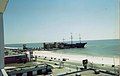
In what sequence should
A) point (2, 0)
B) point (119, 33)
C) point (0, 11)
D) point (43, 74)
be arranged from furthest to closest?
point (43, 74)
point (0, 11)
point (2, 0)
point (119, 33)

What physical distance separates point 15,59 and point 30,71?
9.36 m

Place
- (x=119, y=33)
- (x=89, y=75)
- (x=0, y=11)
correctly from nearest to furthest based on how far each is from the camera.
Answer: (x=119, y=33) → (x=0, y=11) → (x=89, y=75)

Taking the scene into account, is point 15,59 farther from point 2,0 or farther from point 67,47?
point 67,47

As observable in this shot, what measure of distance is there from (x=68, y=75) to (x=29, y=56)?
51.1 ft

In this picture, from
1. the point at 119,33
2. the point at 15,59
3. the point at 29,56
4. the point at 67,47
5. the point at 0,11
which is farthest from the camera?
the point at 67,47

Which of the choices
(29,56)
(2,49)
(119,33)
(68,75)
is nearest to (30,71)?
(68,75)

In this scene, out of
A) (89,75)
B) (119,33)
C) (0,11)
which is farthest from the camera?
(89,75)

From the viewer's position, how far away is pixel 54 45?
70.2m

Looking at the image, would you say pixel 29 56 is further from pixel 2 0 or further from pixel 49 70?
pixel 2 0

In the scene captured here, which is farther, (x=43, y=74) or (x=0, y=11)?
(x=43, y=74)

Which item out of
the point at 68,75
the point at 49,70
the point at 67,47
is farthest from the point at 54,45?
the point at 68,75

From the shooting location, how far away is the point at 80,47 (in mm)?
67562

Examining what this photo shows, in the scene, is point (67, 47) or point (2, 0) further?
point (67, 47)

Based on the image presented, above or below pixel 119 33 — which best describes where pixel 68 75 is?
below
